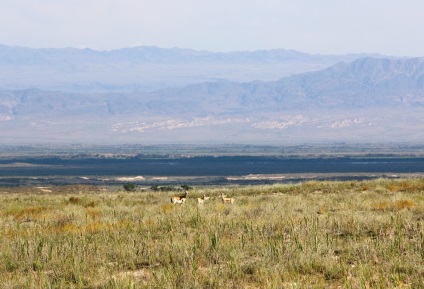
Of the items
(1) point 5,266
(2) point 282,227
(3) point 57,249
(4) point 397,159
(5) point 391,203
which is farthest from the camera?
(4) point 397,159

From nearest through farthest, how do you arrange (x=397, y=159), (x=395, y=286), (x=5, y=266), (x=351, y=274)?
(x=395, y=286)
(x=351, y=274)
(x=5, y=266)
(x=397, y=159)

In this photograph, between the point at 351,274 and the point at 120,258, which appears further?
the point at 120,258

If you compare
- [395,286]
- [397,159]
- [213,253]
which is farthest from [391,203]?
[397,159]

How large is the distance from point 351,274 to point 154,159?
150m

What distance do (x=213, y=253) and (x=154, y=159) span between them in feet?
487

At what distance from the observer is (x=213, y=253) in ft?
38.7

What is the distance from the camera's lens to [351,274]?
10219mm

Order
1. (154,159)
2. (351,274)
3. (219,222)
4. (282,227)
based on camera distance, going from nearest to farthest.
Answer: (351,274) → (282,227) → (219,222) → (154,159)

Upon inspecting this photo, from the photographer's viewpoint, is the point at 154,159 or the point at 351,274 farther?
the point at 154,159

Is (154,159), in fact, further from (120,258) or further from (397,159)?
(120,258)

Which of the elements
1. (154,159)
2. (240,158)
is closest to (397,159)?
(240,158)

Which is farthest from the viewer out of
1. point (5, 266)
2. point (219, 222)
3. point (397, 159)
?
point (397, 159)

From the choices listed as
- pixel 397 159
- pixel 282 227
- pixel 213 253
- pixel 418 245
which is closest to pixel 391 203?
pixel 282 227

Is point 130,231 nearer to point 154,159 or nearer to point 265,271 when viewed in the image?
point 265,271
